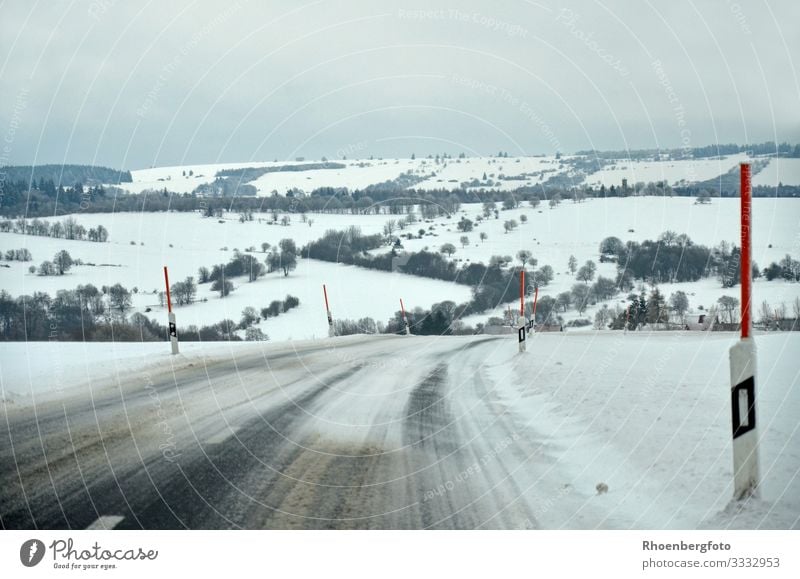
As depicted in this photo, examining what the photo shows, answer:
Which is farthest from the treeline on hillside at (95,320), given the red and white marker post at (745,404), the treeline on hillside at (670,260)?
the red and white marker post at (745,404)

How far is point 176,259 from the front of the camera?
102ft

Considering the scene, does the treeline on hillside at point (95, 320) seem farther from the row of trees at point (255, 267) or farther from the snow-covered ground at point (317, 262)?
the row of trees at point (255, 267)

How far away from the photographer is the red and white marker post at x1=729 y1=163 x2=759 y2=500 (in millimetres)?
5047

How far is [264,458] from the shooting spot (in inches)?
264

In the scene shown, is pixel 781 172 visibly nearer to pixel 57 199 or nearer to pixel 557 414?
pixel 557 414

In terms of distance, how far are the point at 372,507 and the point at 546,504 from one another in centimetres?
148

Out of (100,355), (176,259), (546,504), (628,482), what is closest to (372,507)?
(546,504)

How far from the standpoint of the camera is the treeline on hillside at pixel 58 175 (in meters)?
9.23

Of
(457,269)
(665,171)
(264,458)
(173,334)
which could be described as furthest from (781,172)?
(457,269)

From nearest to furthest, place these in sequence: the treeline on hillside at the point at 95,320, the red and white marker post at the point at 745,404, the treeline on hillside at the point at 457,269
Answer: the red and white marker post at the point at 745,404 → the treeline on hillside at the point at 95,320 → the treeline on hillside at the point at 457,269

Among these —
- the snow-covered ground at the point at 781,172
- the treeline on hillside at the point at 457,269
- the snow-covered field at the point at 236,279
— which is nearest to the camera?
the snow-covered ground at the point at 781,172

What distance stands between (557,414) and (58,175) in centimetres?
918

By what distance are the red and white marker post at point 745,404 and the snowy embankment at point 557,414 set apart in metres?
0.20

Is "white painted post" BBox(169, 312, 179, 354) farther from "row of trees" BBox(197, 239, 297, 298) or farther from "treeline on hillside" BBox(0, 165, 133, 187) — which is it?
"row of trees" BBox(197, 239, 297, 298)
